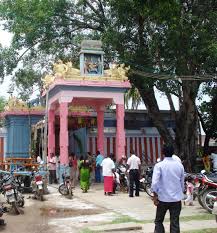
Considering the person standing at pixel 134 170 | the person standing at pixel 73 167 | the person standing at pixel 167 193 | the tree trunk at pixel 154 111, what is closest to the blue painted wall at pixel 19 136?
the person standing at pixel 73 167

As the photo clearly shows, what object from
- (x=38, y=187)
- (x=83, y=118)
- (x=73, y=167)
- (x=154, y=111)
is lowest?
(x=38, y=187)

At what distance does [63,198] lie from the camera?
14.1 metres

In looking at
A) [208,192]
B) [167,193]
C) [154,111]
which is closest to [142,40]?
[154,111]

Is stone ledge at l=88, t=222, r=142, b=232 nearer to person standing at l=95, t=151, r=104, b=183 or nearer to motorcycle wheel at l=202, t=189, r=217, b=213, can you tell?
motorcycle wheel at l=202, t=189, r=217, b=213

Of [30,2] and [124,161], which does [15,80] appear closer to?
[30,2]

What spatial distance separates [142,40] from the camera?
1947cm

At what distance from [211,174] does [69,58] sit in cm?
1263

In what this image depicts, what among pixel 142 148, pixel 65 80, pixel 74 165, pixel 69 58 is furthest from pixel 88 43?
pixel 142 148

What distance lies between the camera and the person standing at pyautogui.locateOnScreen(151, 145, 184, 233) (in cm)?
668

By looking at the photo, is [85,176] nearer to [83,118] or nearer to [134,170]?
[134,170]

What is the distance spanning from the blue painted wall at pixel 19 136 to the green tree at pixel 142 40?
113 inches

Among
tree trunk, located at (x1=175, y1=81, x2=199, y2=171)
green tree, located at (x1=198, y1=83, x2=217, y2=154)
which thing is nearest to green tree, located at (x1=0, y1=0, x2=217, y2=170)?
tree trunk, located at (x1=175, y1=81, x2=199, y2=171)

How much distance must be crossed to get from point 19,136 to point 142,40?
8181 millimetres

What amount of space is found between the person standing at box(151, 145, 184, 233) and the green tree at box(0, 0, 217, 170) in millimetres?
10268
